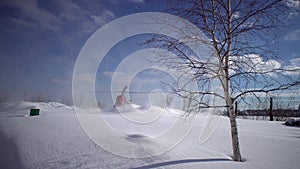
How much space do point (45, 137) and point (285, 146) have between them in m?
7.17

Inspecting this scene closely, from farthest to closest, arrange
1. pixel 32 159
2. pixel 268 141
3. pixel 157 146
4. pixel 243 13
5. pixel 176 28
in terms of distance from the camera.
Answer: pixel 268 141
pixel 157 146
pixel 176 28
pixel 243 13
pixel 32 159

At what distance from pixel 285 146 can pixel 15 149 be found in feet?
24.0

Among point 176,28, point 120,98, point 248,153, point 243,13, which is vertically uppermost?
point 243,13

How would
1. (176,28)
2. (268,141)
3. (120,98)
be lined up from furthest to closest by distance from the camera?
(120,98) → (268,141) → (176,28)

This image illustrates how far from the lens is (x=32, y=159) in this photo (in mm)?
3016

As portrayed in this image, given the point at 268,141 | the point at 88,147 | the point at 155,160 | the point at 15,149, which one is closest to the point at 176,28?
the point at 155,160

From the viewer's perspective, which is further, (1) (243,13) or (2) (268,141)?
(2) (268,141)

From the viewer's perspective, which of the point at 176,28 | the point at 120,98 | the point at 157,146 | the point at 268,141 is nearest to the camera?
the point at 176,28

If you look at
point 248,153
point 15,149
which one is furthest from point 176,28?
point 15,149

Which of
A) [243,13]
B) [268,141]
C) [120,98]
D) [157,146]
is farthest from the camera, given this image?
[120,98]

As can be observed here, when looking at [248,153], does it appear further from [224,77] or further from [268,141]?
[224,77]

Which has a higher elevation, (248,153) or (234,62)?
(234,62)

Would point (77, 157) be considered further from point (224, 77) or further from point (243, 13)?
point (243, 13)

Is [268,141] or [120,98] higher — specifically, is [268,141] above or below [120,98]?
below
